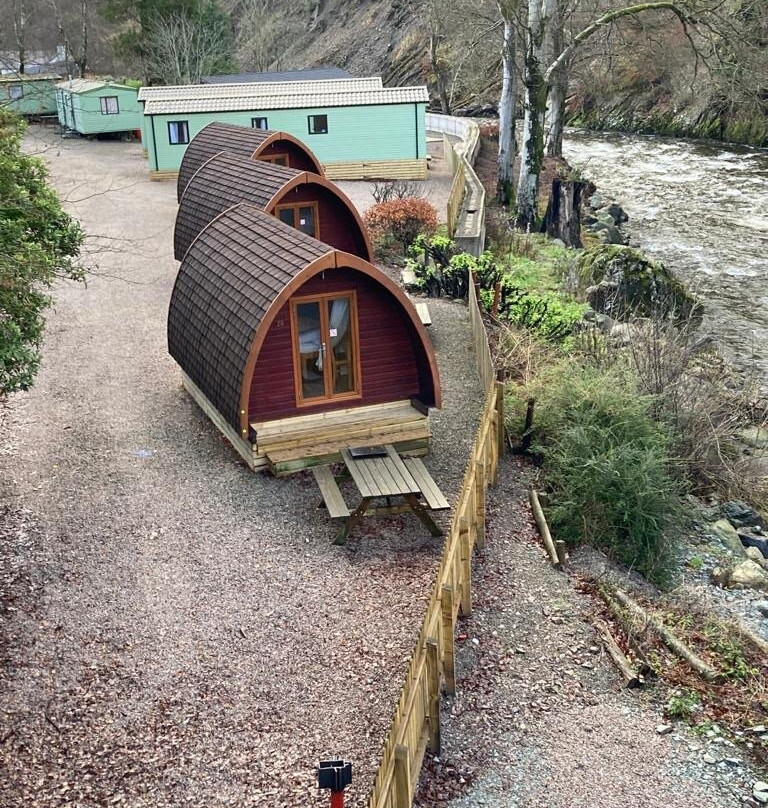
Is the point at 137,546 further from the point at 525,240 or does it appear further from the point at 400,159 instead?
the point at 400,159

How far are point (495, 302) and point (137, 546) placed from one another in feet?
34.5

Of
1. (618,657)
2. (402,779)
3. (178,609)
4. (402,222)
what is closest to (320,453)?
(178,609)

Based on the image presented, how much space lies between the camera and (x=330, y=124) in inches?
1426

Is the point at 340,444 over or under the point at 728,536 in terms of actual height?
over

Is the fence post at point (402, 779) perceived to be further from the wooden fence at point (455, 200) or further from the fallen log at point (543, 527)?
the wooden fence at point (455, 200)

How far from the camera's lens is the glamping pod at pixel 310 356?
13.4 m

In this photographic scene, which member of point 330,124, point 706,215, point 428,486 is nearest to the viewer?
point 428,486

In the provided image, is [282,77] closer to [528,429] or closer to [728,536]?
[528,429]

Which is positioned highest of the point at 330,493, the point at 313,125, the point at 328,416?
the point at 313,125

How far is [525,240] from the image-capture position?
92.8 feet

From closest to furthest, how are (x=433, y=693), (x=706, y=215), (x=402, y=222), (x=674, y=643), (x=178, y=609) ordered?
(x=433, y=693) → (x=674, y=643) → (x=178, y=609) → (x=402, y=222) → (x=706, y=215)

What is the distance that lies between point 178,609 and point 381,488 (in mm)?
2924

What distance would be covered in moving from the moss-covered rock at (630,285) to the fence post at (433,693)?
15.3m

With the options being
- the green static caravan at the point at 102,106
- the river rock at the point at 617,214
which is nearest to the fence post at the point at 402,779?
the river rock at the point at 617,214
